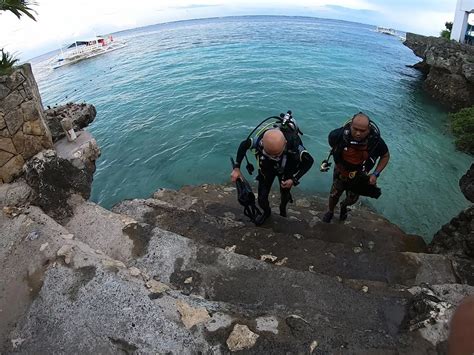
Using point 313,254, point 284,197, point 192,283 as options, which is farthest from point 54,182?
point 313,254

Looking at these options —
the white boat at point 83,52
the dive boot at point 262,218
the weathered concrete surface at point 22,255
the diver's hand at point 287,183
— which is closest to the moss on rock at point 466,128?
the dive boot at point 262,218

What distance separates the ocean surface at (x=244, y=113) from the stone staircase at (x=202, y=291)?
5.49 m

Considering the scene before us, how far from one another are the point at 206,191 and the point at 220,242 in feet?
14.3

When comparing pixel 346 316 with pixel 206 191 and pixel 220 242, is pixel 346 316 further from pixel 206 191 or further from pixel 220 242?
pixel 206 191

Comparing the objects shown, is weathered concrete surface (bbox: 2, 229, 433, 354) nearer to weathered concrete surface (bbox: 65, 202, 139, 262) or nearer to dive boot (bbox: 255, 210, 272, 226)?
weathered concrete surface (bbox: 65, 202, 139, 262)

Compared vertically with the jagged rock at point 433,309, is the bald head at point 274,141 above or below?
above

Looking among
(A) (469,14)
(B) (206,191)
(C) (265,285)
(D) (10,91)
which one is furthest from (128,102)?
(A) (469,14)

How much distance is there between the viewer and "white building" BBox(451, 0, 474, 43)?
25.8 meters

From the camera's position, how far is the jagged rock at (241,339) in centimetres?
282

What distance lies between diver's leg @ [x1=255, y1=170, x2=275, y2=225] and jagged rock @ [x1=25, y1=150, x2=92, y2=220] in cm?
341

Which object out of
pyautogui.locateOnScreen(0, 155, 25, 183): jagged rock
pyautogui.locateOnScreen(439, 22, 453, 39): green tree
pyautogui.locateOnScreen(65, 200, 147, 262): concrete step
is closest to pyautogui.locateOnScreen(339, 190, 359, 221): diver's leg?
pyautogui.locateOnScreen(65, 200, 147, 262): concrete step

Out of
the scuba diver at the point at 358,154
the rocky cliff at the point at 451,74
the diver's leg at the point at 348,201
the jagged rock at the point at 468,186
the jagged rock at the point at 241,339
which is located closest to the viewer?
the jagged rock at the point at 241,339

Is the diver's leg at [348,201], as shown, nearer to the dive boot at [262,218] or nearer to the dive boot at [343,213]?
the dive boot at [343,213]

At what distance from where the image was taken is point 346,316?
11.7 ft
